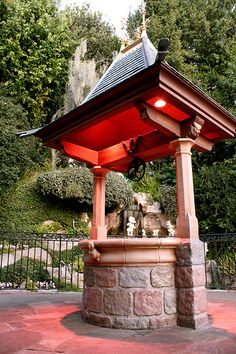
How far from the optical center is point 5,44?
53.9 feet

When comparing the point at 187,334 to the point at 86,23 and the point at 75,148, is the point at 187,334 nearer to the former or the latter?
the point at 75,148

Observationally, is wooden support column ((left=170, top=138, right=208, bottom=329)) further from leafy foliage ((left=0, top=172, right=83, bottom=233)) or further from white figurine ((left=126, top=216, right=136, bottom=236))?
leafy foliage ((left=0, top=172, right=83, bottom=233))

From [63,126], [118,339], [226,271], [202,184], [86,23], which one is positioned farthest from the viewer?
[86,23]

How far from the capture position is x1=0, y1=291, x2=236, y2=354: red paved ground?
2537 mm

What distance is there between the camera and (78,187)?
1195 centimetres

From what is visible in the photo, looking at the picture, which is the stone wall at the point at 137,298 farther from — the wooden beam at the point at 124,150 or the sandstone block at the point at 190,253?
the wooden beam at the point at 124,150

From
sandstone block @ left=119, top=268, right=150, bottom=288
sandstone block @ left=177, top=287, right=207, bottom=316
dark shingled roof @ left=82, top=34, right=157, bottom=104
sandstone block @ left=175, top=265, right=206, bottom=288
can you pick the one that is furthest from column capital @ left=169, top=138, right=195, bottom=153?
sandstone block @ left=177, top=287, right=207, bottom=316

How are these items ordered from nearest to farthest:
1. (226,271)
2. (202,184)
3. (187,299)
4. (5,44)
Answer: (187,299)
(226,271)
(202,184)
(5,44)

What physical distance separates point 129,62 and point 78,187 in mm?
7895

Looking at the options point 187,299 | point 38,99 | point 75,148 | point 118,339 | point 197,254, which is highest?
point 38,99

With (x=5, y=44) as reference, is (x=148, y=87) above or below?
below

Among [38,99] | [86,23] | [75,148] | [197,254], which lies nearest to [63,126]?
[75,148]

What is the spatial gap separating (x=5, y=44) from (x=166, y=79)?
16131mm

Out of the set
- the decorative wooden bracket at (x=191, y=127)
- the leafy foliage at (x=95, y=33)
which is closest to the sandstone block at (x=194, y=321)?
the decorative wooden bracket at (x=191, y=127)
